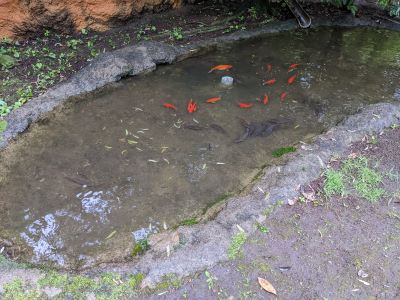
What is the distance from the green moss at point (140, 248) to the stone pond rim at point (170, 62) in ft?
0.45

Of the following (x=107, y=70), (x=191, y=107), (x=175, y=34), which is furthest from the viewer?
(x=175, y=34)

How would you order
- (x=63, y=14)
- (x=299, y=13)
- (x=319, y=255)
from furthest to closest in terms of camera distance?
(x=299, y=13), (x=63, y=14), (x=319, y=255)

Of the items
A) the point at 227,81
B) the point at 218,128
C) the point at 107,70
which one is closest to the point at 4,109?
the point at 107,70

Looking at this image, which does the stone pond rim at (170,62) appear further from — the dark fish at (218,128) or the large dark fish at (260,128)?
the dark fish at (218,128)

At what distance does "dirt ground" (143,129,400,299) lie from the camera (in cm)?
289

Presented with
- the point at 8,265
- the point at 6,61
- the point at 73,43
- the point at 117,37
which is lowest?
the point at 8,265

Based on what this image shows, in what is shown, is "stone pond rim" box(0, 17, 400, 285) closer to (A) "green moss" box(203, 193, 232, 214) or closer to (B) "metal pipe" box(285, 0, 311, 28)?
(A) "green moss" box(203, 193, 232, 214)

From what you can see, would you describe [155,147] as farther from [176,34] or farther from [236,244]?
[176,34]

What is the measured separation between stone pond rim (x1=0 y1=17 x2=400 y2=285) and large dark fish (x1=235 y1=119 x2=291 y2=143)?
65cm

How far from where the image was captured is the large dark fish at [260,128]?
4720 mm

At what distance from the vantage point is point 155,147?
14.6 feet

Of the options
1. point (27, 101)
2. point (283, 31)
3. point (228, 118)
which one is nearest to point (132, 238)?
point (228, 118)

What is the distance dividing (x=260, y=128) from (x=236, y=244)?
6.53 ft

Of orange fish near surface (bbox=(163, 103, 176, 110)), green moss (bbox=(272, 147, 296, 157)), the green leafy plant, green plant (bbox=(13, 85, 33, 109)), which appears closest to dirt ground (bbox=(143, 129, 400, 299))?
green moss (bbox=(272, 147, 296, 157))
